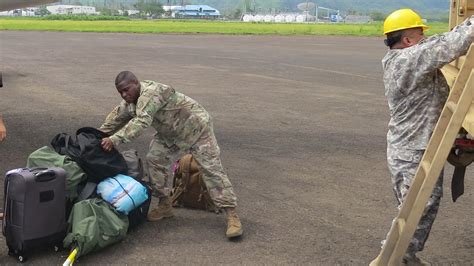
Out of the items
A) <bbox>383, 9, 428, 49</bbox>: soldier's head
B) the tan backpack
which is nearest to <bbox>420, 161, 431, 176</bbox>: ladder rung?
<bbox>383, 9, 428, 49</bbox>: soldier's head

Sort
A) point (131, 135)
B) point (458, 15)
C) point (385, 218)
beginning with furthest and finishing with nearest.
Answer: point (385, 218), point (131, 135), point (458, 15)

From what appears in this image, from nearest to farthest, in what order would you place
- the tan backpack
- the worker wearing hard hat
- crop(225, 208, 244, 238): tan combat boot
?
the worker wearing hard hat → crop(225, 208, 244, 238): tan combat boot → the tan backpack

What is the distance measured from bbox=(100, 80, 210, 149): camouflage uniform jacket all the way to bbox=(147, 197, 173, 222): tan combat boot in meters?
0.54

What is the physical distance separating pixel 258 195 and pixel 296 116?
17.4 ft

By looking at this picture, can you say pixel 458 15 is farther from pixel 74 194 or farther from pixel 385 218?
pixel 74 194

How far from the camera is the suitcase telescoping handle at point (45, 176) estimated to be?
462 cm

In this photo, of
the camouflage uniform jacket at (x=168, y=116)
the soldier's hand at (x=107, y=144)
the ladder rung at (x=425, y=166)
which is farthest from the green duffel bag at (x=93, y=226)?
the ladder rung at (x=425, y=166)

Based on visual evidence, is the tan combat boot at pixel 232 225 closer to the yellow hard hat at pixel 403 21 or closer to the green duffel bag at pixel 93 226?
the green duffel bag at pixel 93 226

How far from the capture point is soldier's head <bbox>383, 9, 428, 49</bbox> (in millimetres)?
4066

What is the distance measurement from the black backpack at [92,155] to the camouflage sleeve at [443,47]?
2.58m

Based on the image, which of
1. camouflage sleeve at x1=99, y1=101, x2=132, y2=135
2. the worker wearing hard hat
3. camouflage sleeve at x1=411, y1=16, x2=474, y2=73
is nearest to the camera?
camouflage sleeve at x1=411, y1=16, x2=474, y2=73

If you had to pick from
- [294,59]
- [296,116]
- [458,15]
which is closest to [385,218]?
[458,15]

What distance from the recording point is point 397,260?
391cm

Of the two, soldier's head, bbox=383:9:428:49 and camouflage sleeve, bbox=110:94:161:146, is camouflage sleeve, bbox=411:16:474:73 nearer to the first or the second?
soldier's head, bbox=383:9:428:49
